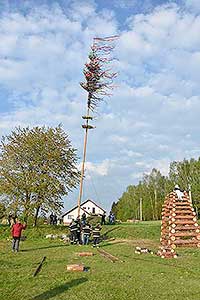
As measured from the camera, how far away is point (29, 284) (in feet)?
39.8

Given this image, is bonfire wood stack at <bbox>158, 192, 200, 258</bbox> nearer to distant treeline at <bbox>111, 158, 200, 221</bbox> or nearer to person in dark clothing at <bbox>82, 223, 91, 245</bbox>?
person in dark clothing at <bbox>82, 223, 91, 245</bbox>

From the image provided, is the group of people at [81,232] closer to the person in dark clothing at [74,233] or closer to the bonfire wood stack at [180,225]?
the person in dark clothing at [74,233]

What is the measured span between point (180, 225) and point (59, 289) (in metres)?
16.9

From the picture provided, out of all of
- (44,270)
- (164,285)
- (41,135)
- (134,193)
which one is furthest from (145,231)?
(134,193)

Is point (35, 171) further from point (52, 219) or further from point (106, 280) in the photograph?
point (106, 280)

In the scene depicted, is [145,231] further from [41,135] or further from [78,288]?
[78,288]

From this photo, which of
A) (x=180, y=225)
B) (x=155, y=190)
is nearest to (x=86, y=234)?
(x=180, y=225)

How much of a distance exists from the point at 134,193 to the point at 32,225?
72641 mm

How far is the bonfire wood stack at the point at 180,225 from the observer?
82.7ft

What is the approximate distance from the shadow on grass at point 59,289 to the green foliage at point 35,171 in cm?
2816

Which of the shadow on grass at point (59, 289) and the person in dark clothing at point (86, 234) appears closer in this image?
the shadow on grass at point (59, 289)

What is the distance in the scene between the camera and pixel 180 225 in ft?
87.1

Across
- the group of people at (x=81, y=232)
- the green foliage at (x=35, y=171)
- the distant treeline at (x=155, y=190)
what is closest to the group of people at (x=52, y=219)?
the green foliage at (x=35, y=171)

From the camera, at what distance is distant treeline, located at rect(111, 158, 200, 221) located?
279 ft
